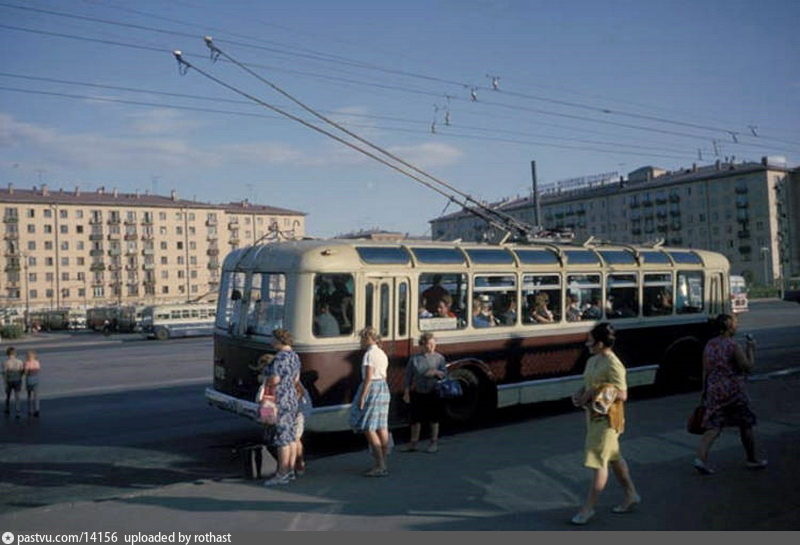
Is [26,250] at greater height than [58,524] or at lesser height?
greater

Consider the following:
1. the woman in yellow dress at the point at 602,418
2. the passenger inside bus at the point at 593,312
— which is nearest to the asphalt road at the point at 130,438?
the passenger inside bus at the point at 593,312

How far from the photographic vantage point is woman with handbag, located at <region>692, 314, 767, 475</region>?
7871mm

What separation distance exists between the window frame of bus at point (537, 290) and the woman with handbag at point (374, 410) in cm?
439

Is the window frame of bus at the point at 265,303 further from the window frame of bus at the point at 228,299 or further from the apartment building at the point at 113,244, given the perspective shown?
the apartment building at the point at 113,244

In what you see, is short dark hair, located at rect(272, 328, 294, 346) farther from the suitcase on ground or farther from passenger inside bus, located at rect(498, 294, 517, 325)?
passenger inside bus, located at rect(498, 294, 517, 325)

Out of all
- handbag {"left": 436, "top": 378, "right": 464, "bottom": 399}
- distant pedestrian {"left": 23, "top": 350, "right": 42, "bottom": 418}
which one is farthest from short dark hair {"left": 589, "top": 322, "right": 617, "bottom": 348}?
distant pedestrian {"left": 23, "top": 350, "right": 42, "bottom": 418}

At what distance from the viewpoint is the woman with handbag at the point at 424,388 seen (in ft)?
30.9

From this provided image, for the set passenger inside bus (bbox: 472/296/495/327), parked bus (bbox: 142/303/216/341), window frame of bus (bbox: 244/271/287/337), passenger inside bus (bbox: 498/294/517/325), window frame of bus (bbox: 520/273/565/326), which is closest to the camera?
window frame of bus (bbox: 244/271/287/337)

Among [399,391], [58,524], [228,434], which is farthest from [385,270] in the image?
[58,524]

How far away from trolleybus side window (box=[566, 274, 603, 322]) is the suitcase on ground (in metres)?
6.30

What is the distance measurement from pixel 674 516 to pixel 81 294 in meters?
120

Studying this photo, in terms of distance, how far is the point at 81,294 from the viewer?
11550 centimetres

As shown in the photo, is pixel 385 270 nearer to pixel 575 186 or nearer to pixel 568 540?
pixel 568 540

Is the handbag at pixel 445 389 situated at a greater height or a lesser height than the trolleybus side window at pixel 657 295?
lesser
